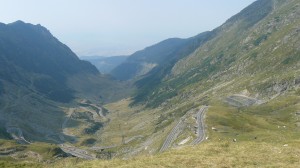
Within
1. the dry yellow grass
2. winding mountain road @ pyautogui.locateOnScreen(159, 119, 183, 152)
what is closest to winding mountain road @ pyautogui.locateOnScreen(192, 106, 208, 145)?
winding mountain road @ pyautogui.locateOnScreen(159, 119, 183, 152)

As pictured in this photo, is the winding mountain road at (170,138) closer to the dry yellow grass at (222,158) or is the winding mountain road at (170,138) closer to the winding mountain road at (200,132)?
the winding mountain road at (200,132)

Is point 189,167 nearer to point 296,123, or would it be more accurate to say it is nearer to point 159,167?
point 159,167

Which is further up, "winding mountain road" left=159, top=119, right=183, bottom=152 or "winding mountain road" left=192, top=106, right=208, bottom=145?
"winding mountain road" left=192, top=106, right=208, bottom=145

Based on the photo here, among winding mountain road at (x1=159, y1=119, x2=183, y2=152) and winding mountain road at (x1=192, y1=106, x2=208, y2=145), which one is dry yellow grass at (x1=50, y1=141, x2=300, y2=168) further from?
winding mountain road at (x1=159, y1=119, x2=183, y2=152)

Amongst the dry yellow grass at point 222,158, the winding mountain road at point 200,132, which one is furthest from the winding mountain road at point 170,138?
the dry yellow grass at point 222,158

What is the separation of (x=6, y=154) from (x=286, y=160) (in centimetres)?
18334

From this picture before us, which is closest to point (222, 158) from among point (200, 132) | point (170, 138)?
point (200, 132)

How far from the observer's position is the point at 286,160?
42.0 m

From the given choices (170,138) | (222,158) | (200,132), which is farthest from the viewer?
(170,138)

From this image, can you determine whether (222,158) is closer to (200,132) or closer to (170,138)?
(200,132)

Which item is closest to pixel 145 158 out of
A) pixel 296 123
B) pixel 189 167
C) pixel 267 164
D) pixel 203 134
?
pixel 189 167

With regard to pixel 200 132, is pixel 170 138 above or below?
below

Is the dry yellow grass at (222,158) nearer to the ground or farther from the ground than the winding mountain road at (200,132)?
farther from the ground

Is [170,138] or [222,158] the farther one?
[170,138]
